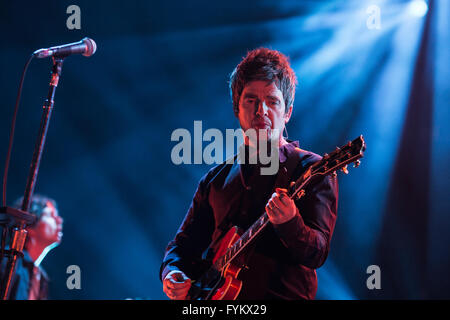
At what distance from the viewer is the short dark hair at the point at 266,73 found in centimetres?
272

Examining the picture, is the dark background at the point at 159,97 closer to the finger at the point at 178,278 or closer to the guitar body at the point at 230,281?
the finger at the point at 178,278

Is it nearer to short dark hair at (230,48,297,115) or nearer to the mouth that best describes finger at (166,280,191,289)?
the mouth

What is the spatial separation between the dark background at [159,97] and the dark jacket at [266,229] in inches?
90.4

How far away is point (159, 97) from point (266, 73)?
112 inches

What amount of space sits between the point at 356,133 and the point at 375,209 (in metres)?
0.85

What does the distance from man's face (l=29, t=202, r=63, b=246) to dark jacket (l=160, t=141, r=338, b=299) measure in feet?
8.20

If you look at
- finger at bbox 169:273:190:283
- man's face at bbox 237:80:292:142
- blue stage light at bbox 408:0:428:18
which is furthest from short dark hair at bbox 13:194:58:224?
blue stage light at bbox 408:0:428:18

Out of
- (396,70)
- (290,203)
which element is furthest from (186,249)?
(396,70)

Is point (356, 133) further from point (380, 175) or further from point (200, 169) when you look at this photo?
point (200, 169)

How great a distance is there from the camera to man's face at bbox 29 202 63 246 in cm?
471

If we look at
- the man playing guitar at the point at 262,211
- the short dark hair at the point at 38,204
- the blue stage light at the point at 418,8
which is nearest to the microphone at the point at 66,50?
the man playing guitar at the point at 262,211

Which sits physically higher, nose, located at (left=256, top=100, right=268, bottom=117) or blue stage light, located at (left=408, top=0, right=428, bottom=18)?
blue stage light, located at (left=408, top=0, right=428, bottom=18)

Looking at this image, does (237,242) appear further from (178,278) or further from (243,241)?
(178,278)

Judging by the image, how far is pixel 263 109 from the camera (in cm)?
261
